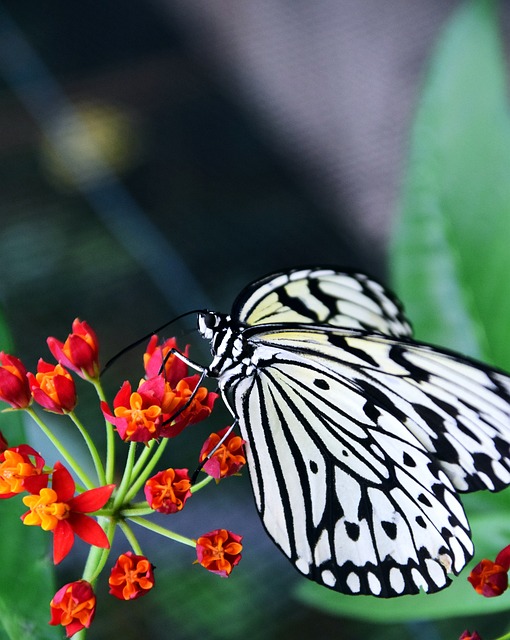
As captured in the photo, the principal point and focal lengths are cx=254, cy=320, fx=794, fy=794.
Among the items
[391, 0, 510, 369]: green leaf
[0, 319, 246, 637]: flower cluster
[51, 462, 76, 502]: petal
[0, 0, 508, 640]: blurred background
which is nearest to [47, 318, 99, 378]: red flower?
[0, 319, 246, 637]: flower cluster

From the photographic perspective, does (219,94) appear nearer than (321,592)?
No

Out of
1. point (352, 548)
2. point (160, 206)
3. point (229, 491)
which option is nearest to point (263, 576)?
point (229, 491)

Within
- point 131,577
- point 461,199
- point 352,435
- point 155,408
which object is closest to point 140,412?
point 155,408

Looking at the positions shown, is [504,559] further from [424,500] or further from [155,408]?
[155,408]

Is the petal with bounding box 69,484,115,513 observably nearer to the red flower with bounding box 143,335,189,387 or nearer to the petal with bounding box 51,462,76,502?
the petal with bounding box 51,462,76,502

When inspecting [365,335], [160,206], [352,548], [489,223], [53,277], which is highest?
[160,206]

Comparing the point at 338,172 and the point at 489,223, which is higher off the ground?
the point at 338,172

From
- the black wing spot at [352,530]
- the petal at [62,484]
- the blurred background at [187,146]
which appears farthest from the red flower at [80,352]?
the blurred background at [187,146]

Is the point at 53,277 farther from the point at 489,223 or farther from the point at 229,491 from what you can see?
the point at 489,223
